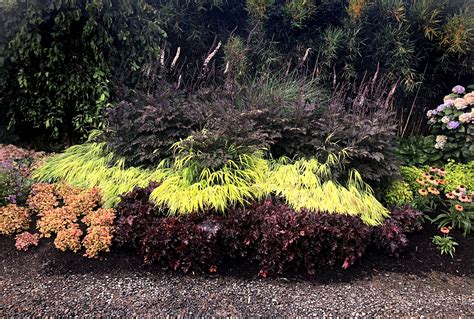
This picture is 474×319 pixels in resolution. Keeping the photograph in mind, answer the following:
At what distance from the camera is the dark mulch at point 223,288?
295cm

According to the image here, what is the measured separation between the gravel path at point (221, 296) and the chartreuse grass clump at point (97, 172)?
0.95 m

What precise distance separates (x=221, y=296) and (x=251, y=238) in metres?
0.50

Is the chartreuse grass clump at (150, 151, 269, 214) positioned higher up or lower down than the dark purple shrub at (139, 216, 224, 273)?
higher up

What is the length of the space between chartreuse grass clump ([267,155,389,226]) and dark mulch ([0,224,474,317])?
0.40 m

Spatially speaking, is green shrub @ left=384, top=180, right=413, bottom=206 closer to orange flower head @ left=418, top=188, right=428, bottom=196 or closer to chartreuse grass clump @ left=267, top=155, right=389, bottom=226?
orange flower head @ left=418, top=188, right=428, bottom=196

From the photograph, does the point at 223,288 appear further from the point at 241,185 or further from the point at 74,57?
the point at 74,57

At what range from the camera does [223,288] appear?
314 centimetres

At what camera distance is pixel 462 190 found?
13.0 ft

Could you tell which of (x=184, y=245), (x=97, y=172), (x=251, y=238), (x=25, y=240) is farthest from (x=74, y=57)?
(x=251, y=238)

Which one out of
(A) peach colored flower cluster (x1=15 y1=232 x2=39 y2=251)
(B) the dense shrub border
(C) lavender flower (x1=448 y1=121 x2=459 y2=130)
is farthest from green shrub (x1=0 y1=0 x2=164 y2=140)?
(C) lavender flower (x1=448 y1=121 x2=459 y2=130)

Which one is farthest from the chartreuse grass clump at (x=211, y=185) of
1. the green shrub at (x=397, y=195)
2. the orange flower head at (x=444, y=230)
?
the orange flower head at (x=444, y=230)

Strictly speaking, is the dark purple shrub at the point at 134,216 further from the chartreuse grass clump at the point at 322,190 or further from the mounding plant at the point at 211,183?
the chartreuse grass clump at the point at 322,190

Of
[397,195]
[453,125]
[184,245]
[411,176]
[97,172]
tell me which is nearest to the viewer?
[184,245]

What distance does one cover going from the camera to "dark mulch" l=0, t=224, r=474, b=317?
295 cm
